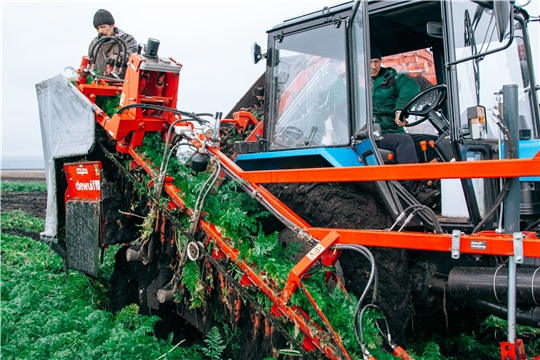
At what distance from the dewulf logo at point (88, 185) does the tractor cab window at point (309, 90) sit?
1699 mm

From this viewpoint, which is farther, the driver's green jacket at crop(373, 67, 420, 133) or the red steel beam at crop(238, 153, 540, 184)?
the driver's green jacket at crop(373, 67, 420, 133)

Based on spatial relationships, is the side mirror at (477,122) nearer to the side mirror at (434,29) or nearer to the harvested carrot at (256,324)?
the side mirror at (434,29)

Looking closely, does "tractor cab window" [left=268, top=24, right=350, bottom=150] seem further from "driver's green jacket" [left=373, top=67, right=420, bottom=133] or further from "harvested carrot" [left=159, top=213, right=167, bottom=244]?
"harvested carrot" [left=159, top=213, right=167, bottom=244]

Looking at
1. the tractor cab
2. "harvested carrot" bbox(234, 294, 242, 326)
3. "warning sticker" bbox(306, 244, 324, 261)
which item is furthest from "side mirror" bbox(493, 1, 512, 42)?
Answer: "harvested carrot" bbox(234, 294, 242, 326)

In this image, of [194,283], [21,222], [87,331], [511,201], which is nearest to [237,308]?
[194,283]

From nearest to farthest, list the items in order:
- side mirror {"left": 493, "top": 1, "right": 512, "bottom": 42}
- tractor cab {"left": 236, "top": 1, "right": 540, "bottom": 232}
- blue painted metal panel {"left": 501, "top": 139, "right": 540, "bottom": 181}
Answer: side mirror {"left": 493, "top": 1, "right": 512, "bottom": 42}, tractor cab {"left": 236, "top": 1, "right": 540, "bottom": 232}, blue painted metal panel {"left": 501, "top": 139, "right": 540, "bottom": 181}

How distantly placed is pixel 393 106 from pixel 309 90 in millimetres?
877

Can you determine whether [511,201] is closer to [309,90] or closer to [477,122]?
[477,122]

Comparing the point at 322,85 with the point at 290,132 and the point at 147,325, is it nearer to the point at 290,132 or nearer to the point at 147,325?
the point at 290,132

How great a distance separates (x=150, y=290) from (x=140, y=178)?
0.97 m

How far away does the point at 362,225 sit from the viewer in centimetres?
354

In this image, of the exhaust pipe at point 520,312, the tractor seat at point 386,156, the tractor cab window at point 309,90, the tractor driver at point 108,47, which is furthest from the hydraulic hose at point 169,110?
the exhaust pipe at point 520,312

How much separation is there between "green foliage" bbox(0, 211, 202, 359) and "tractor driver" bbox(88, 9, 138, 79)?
217 cm

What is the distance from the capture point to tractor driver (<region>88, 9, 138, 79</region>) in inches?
208
